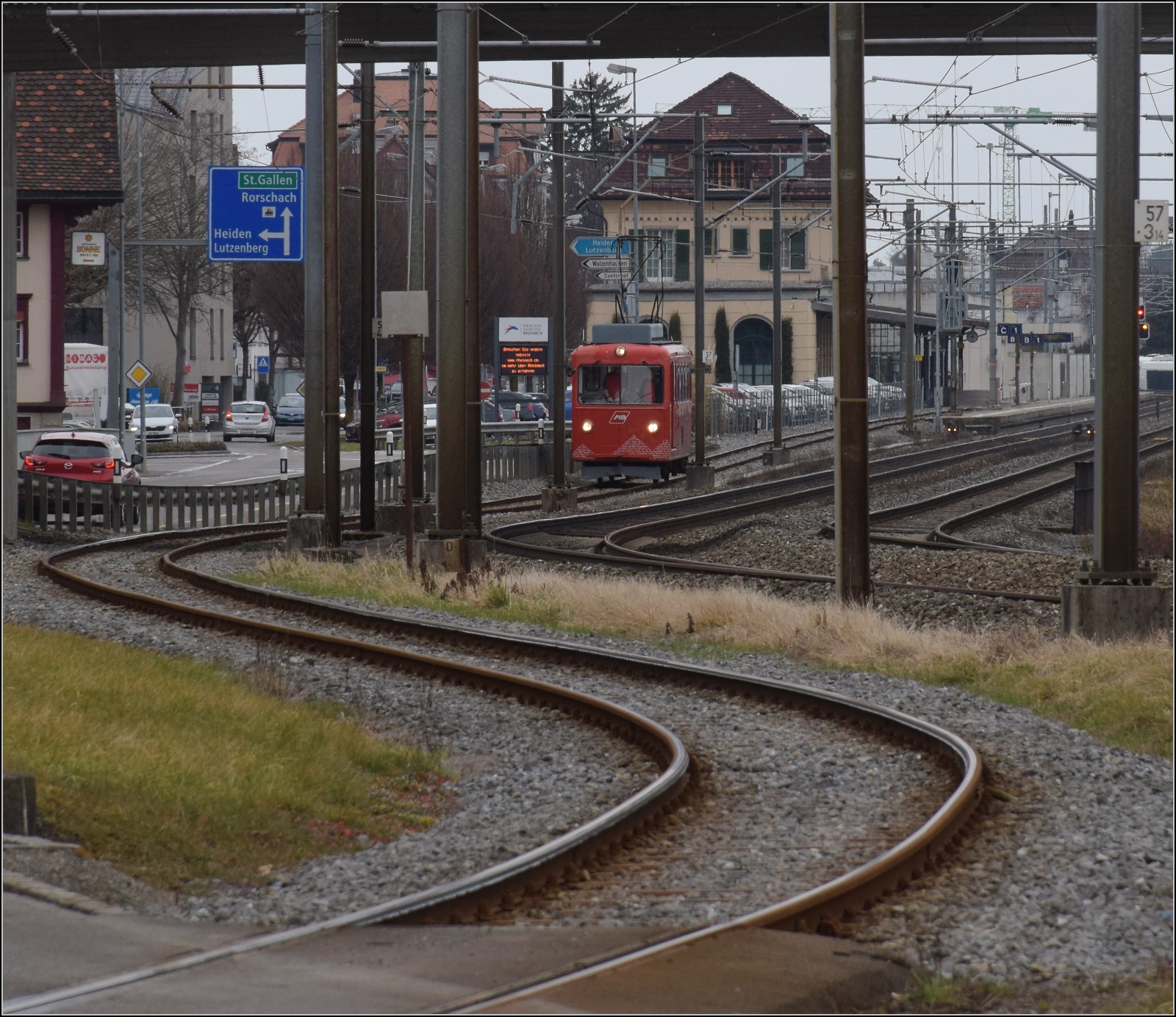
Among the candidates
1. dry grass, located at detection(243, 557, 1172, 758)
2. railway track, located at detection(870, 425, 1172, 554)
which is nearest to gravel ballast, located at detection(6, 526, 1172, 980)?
dry grass, located at detection(243, 557, 1172, 758)

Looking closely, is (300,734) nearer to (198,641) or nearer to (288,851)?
(288,851)

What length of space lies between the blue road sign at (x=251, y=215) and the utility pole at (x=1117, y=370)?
1601cm

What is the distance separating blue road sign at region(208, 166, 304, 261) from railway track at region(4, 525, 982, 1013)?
6955mm

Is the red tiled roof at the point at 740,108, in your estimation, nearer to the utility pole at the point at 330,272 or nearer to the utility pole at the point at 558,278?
the utility pole at the point at 558,278

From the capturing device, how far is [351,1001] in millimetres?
5004

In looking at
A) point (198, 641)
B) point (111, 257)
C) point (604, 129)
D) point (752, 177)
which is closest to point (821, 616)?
point (198, 641)

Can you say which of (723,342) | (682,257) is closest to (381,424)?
(723,342)

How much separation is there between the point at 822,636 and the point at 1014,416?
59.7 m

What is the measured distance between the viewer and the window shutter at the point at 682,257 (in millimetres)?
88688

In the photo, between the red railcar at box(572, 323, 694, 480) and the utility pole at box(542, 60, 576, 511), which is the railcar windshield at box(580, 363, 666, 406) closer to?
the red railcar at box(572, 323, 694, 480)

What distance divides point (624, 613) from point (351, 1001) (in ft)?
36.5

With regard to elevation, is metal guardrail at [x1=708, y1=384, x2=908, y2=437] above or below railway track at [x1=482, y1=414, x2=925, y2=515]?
above

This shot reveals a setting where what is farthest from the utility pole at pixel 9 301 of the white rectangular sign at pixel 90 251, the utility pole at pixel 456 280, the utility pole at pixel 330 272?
the white rectangular sign at pixel 90 251

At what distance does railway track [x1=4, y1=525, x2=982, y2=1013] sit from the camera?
6203 millimetres
